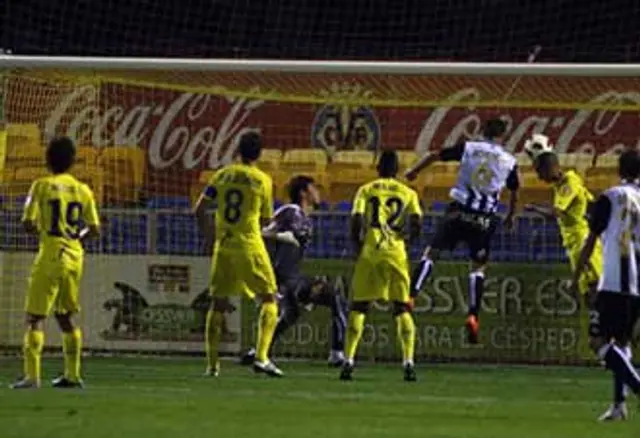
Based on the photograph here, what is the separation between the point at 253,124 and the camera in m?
22.8

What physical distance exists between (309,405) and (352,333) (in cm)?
343

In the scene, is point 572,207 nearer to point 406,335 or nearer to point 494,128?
point 494,128

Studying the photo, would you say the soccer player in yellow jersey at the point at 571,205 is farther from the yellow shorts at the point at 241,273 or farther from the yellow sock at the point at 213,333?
the yellow sock at the point at 213,333

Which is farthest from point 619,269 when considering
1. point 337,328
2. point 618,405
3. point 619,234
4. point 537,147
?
point 337,328

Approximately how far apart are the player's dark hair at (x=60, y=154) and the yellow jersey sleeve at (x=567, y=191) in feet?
19.1

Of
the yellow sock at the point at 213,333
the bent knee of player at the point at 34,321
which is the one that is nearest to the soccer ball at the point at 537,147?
the yellow sock at the point at 213,333

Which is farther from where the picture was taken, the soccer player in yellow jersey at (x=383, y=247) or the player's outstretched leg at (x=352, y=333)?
the soccer player in yellow jersey at (x=383, y=247)

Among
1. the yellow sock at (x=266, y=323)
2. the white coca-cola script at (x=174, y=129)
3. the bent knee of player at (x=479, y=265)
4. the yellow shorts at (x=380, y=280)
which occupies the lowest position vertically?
the yellow sock at (x=266, y=323)

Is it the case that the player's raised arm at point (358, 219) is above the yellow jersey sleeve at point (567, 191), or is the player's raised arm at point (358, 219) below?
below

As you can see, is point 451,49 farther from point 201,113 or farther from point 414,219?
point 414,219

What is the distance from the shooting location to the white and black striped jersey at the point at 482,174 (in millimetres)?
19719

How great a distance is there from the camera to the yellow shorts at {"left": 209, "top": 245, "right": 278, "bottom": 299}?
17.2 meters

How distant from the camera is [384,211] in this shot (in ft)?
59.1

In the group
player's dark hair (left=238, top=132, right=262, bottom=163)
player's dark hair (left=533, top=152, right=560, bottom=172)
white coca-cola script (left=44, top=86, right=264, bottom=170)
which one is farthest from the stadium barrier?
player's dark hair (left=238, top=132, right=262, bottom=163)
